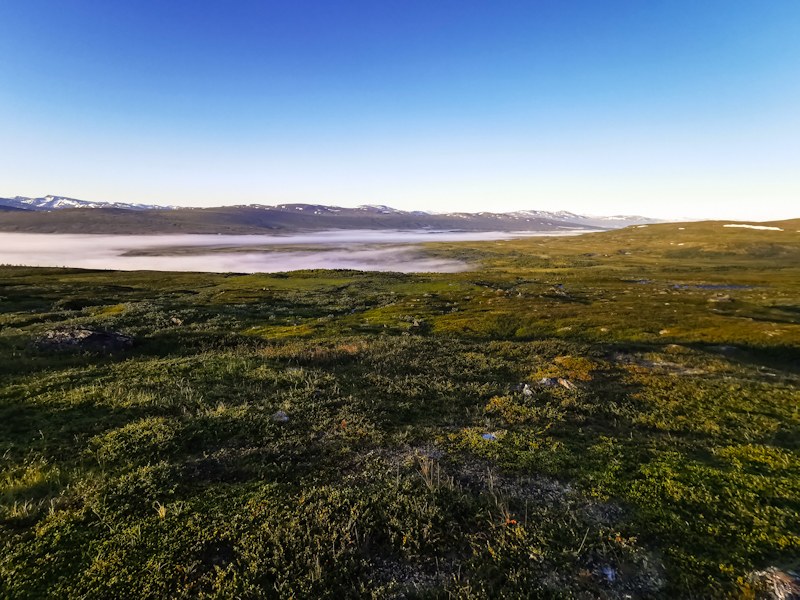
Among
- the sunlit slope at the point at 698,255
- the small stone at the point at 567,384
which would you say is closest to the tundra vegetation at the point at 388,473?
the small stone at the point at 567,384

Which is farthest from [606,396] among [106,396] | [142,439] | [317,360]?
[106,396]

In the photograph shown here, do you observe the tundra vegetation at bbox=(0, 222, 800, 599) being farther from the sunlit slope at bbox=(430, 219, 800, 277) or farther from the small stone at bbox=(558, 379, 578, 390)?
the sunlit slope at bbox=(430, 219, 800, 277)

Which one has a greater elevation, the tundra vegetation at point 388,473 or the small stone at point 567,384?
the tundra vegetation at point 388,473

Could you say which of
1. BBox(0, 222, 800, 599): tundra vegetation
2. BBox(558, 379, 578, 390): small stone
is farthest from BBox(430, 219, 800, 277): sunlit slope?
BBox(0, 222, 800, 599): tundra vegetation

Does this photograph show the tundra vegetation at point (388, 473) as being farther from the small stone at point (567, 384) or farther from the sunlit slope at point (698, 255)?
the sunlit slope at point (698, 255)

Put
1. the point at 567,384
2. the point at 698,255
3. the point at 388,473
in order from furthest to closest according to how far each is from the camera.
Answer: the point at 698,255
the point at 567,384
the point at 388,473

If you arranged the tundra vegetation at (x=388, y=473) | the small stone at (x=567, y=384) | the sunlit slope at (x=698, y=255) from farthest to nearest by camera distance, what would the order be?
the sunlit slope at (x=698, y=255) < the small stone at (x=567, y=384) < the tundra vegetation at (x=388, y=473)

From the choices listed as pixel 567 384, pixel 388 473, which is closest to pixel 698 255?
pixel 567 384

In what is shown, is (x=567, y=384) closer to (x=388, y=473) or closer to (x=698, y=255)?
(x=388, y=473)
